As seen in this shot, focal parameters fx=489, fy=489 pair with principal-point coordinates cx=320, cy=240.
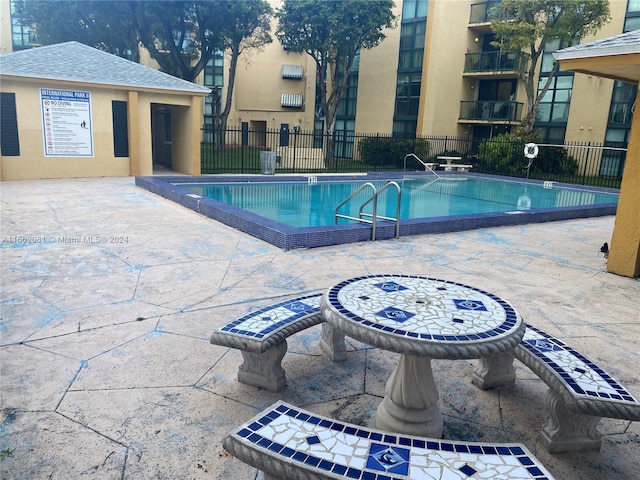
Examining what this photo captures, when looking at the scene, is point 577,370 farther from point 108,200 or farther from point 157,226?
point 108,200

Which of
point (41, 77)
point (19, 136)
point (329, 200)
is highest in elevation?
point (41, 77)

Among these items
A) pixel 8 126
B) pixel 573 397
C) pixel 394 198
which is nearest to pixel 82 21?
pixel 8 126

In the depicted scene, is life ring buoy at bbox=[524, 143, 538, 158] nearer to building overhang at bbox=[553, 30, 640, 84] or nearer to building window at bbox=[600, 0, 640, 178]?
building window at bbox=[600, 0, 640, 178]

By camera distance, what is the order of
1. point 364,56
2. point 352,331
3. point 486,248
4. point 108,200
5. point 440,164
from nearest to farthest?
point 352,331 < point 486,248 < point 108,200 < point 440,164 < point 364,56

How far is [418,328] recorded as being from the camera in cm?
239

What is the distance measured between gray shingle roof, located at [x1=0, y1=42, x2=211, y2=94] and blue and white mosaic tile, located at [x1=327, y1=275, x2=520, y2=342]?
13012mm

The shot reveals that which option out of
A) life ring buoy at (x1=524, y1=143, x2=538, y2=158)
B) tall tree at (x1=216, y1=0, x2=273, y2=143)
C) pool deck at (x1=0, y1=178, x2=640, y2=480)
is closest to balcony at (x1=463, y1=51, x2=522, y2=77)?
life ring buoy at (x1=524, y1=143, x2=538, y2=158)

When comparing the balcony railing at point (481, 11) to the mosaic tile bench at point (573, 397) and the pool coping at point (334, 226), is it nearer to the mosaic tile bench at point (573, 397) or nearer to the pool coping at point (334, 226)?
the pool coping at point (334, 226)

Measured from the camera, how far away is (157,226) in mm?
7820

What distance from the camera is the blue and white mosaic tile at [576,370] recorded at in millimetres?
2447

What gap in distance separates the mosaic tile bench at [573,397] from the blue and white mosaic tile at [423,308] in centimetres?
36

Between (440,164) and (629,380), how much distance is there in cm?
1992

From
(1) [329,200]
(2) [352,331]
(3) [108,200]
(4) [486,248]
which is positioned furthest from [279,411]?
(1) [329,200]

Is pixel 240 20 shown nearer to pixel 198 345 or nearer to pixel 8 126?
pixel 8 126
